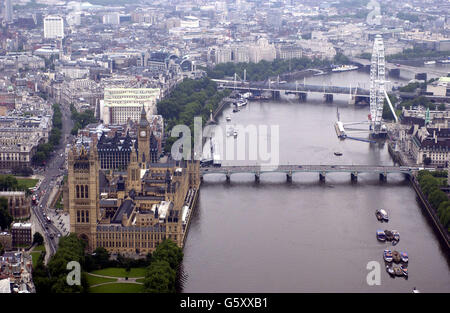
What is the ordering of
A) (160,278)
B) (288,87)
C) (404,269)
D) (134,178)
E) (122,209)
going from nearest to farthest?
(160,278), (404,269), (122,209), (134,178), (288,87)

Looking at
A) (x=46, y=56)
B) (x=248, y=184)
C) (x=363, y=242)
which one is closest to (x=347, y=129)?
(x=248, y=184)

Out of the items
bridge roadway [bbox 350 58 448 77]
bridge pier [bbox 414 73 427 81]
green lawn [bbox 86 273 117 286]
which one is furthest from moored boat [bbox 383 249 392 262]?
bridge roadway [bbox 350 58 448 77]

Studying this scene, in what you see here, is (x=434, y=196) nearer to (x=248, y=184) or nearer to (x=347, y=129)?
(x=248, y=184)

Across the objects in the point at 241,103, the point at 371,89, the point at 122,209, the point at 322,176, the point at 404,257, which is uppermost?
the point at 371,89

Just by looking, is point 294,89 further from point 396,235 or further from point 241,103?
point 396,235

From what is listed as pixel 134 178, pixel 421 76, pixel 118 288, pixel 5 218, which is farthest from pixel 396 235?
pixel 421 76

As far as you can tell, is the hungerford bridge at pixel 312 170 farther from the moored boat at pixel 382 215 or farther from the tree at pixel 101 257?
the tree at pixel 101 257

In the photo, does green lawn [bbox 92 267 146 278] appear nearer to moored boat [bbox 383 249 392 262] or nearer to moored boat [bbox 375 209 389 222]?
moored boat [bbox 383 249 392 262]
